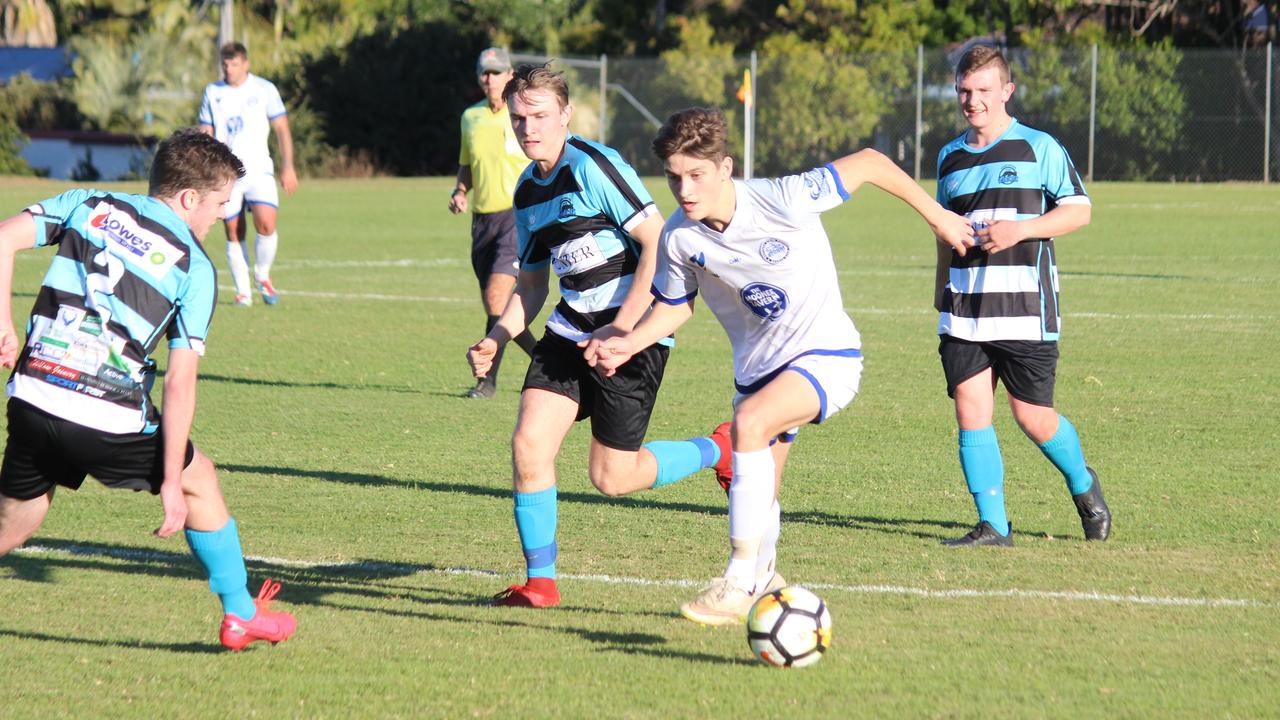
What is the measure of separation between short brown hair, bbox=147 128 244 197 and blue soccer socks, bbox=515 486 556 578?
1.55m

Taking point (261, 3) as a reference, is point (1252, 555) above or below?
below

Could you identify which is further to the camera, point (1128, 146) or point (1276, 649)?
point (1128, 146)

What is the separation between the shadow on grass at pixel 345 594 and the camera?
4.86 meters

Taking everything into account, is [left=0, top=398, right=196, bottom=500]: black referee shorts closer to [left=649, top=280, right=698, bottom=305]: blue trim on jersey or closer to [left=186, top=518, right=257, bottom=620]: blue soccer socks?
[left=186, top=518, right=257, bottom=620]: blue soccer socks

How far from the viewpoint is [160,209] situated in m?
4.47

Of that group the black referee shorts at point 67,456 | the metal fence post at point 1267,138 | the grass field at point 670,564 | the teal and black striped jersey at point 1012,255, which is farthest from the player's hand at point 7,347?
the metal fence post at point 1267,138

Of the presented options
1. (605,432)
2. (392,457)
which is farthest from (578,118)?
(605,432)

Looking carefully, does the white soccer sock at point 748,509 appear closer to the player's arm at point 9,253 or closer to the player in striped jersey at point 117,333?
the player in striped jersey at point 117,333

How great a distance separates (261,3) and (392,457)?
43.0 metres

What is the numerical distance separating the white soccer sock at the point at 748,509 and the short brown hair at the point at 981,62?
6.69 ft

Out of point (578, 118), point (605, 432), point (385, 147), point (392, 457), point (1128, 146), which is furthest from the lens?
point (385, 147)

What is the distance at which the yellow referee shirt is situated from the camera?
10.0 meters

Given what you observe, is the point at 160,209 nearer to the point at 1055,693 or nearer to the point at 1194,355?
the point at 1055,693

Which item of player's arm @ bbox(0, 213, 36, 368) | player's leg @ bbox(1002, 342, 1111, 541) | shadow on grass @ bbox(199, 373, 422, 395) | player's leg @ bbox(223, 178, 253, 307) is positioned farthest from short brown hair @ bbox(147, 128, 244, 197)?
player's leg @ bbox(223, 178, 253, 307)
